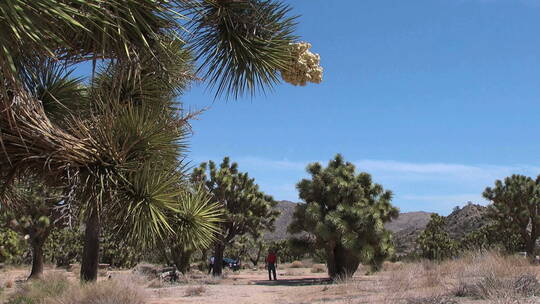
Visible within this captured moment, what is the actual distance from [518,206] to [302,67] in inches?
1146

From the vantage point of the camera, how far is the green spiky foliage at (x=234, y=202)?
24.3 m

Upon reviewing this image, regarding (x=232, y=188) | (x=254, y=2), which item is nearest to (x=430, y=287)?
(x=254, y=2)

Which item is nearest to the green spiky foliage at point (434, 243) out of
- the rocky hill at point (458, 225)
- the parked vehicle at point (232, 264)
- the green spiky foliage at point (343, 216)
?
the rocky hill at point (458, 225)

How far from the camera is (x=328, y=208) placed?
809 inches

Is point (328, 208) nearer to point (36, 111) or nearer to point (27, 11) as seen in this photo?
point (36, 111)

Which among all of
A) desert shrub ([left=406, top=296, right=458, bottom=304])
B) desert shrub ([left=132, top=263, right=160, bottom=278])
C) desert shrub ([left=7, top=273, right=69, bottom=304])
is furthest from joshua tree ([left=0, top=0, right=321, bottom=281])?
desert shrub ([left=132, top=263, right=160, bottom=278])

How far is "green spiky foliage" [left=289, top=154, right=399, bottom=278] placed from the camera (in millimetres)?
19250

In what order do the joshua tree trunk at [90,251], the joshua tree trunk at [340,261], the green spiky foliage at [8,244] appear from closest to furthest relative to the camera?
1. the joshua tree trunk at [90,251]
2. the joshua tree trunk at [340,261]
3. the green spiky foliage at [8,244]

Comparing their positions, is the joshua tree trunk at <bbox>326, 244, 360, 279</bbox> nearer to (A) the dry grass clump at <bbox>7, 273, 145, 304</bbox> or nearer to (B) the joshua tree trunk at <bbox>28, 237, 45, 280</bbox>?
(A) the dry grass clump at <bbox>7, 273, 145, 304</bbox>

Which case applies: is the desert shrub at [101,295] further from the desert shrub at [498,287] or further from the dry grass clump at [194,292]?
the desert shrub at [498,287]

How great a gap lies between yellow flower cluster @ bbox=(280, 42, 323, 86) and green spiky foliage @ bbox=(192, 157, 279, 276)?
57.9 ft

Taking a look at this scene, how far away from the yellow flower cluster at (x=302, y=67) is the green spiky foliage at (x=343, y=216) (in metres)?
13.3

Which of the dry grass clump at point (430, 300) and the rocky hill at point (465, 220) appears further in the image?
the rocky hill at point (465, 220)

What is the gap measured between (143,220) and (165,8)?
2.68 m
